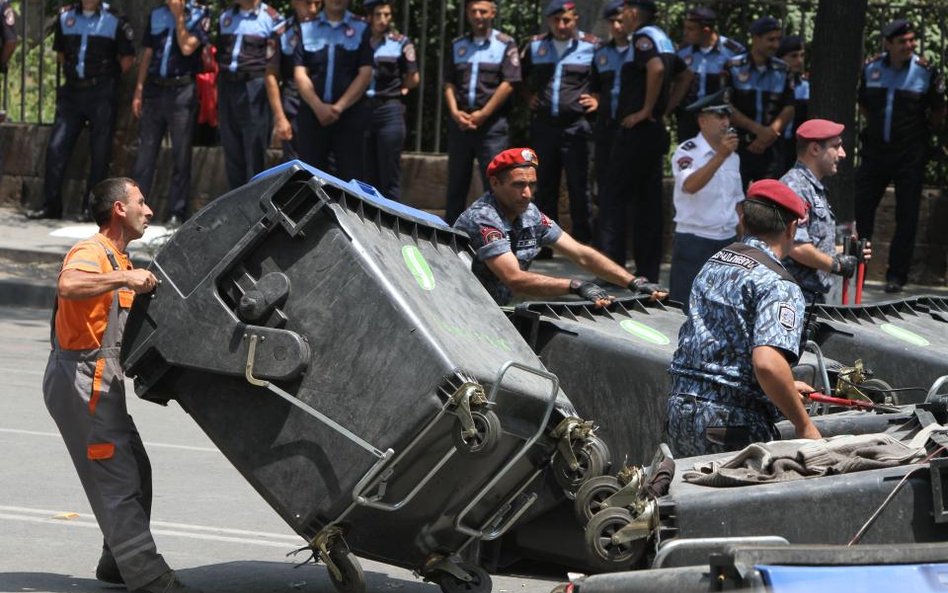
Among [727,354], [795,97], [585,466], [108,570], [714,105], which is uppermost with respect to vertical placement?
[714,105]

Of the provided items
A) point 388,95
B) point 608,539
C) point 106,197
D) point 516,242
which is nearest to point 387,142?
point 388,95

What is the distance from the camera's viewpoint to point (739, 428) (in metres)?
6.02

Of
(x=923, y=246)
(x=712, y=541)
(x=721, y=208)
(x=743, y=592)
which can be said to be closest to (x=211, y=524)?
(x=712, y=541)

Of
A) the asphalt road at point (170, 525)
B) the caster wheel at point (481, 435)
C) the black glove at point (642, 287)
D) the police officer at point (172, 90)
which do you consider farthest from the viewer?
the police officer at point (172, 90)

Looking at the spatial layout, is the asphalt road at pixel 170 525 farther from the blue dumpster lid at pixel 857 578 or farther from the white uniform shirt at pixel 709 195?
the white uniform shirt at pixel 709 195

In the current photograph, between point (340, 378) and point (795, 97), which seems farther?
point (795, 97)

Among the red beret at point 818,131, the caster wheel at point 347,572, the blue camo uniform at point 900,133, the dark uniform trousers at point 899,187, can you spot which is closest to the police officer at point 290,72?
the blue camo uniform at point 900,133

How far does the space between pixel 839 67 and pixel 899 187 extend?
1999mm

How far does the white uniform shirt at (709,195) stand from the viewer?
10336 millimetres

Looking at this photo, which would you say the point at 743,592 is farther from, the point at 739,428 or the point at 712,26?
the point at 712,26

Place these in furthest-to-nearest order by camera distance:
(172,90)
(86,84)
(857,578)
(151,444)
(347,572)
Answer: (86,84) < (172,90) < (151,444) < (347,572) < (857,578)

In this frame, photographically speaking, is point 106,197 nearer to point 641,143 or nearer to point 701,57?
point 641,143

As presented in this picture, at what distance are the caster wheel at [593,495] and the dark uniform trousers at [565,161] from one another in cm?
786

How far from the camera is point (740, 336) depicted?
235 inches
